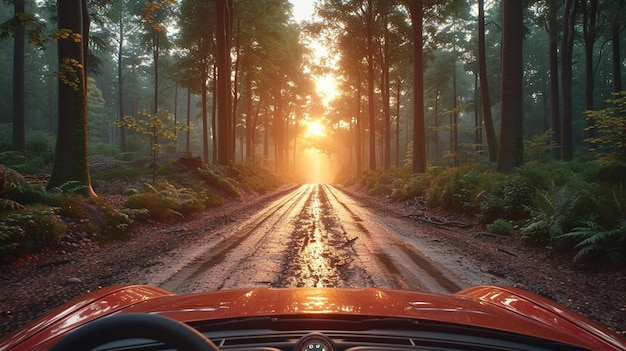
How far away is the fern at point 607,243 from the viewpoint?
584 centimetres

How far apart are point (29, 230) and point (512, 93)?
46.4ft

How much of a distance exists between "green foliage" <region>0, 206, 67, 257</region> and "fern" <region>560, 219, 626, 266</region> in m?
9.29

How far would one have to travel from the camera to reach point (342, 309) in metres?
Result: 1.90

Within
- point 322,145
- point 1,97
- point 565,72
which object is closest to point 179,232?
point 565,72

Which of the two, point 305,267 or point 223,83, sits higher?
point 223,83

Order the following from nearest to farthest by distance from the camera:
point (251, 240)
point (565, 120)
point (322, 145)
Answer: point (251, 240) → point (565, 120) → point (322, 145)

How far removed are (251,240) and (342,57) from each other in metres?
25.6

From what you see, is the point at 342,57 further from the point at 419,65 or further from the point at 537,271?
the point at 537,271

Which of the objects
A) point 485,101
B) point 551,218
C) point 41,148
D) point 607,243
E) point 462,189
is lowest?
point 607,243

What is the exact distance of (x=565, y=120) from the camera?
901 inches

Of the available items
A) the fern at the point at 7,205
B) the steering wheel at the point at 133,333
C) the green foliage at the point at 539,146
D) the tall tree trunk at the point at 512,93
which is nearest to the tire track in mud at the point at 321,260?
the steering wheel at the point at 133,333

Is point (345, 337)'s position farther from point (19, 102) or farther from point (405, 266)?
point (19, 102)

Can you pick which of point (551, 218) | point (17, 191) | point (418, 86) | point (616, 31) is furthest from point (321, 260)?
point (616, 31)

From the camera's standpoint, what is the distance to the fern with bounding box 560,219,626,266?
230 inches
